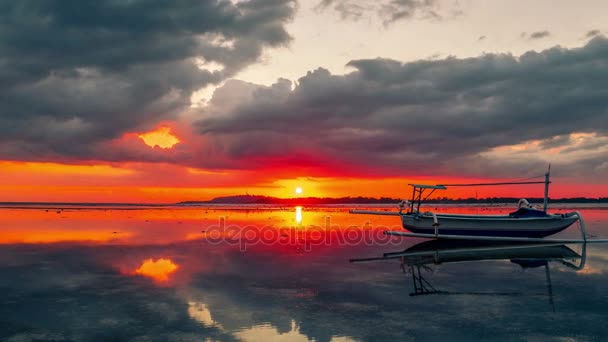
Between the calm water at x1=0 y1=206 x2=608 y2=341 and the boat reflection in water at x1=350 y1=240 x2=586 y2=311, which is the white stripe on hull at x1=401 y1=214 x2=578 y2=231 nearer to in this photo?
the boat reflection in water at x1=350 y1=240 x2=586 y2=311

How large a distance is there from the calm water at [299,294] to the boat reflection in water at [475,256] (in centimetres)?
12

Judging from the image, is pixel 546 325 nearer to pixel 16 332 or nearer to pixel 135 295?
pixel 135 295

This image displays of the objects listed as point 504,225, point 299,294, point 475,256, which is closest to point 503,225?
point 504,225

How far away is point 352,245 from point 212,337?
21380 millimetres

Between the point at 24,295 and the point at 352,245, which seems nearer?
the point at 24,295

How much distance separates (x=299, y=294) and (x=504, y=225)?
85.9ft

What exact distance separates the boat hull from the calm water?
5626 mm

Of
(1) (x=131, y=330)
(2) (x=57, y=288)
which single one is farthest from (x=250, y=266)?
(1) (x=131, y=330)

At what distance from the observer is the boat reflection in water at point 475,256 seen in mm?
17862

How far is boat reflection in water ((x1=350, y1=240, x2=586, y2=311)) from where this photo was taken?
17862mm

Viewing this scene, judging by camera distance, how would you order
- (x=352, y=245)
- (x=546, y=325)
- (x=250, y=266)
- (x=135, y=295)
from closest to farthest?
(x=546, y=325)
(x=135, y=295)
(x=250, y=266)
(x=352, y=245)

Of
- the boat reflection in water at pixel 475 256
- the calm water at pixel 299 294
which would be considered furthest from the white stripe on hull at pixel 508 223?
the calm water at pixel 299 294

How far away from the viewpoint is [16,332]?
11453 millimetres

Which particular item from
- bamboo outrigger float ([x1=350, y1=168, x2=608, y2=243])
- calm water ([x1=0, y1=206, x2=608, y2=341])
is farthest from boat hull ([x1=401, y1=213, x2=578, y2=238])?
calm water ([x1=0, y1=206, x2=608, y2=341])
